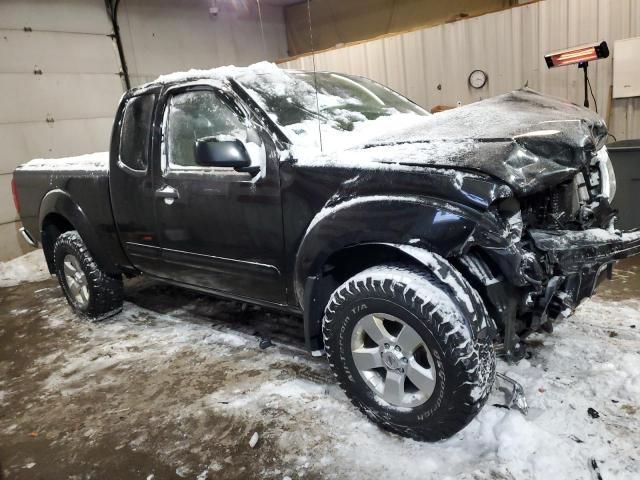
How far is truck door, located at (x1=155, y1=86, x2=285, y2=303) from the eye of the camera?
2.64 meters

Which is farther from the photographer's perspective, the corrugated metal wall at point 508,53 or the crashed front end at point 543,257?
the corrugated metal wall at point 508,53

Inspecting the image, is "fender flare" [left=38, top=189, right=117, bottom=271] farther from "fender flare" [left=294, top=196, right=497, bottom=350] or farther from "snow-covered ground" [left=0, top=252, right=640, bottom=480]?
"fender flare" [left=294, top=196, right=497, bottom=350]

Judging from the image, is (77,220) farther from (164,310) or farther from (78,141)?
(78,141)

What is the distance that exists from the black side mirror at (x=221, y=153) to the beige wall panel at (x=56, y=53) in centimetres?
632

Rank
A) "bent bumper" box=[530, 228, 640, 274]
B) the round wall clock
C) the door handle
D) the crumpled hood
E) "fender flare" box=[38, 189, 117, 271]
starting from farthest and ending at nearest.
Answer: the round wall clock, "fender flare" box=[38, 189, 117, 271], the door handle, "bent bumper" box=[530, 228, 640, 274], the crumpled hood

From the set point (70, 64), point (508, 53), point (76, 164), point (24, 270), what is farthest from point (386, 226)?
point (70, 64)

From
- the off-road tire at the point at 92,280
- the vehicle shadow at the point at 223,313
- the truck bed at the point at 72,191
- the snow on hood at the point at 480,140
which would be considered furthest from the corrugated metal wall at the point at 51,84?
the snow on hood at the point at 480,140

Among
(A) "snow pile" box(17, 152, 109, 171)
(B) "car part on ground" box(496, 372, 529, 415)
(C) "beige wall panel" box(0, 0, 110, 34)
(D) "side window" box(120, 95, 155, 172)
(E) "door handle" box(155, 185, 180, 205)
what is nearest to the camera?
(B) "car part on ground" box(496, 372, 529, 415)

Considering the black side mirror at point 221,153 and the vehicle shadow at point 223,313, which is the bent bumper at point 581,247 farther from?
the vehicle shadow at point 223,313

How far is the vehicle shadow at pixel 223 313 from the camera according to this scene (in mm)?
3645

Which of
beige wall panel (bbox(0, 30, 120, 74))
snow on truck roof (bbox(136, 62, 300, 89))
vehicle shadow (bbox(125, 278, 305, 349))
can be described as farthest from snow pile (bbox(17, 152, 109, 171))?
beige wall panel (bbox(0, 30, 120, 74))

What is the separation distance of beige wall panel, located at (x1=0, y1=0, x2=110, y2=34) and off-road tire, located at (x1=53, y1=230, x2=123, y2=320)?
4719 mm

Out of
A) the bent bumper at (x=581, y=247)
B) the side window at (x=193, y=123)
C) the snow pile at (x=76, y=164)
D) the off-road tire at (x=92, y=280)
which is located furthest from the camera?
the off-road tire at (x=92, y=280)

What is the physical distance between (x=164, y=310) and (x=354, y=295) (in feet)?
8.89
